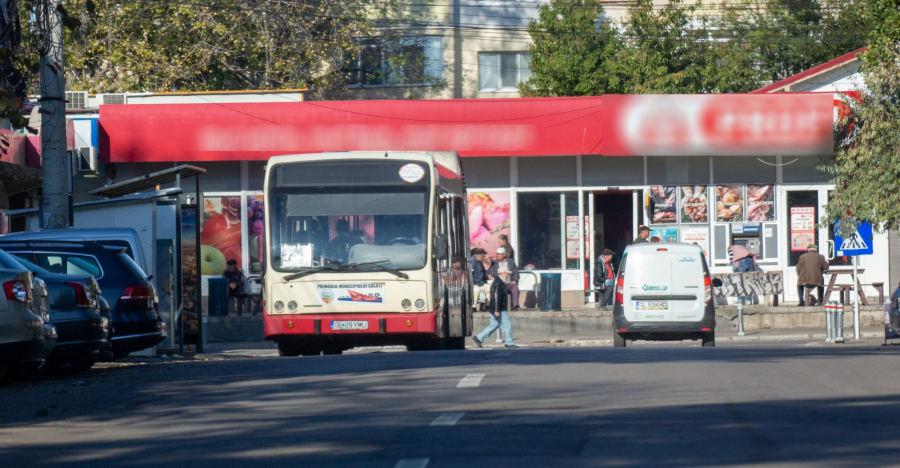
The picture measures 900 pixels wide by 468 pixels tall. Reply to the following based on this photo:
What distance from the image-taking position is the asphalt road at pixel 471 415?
6871mm

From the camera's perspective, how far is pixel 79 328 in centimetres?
1252

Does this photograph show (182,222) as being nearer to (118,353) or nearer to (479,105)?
(118,353)

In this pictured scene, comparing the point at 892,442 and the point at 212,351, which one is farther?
the point at 212,351

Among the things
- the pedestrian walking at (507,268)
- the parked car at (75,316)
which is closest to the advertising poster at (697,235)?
Result: the pedestrian walking at (507,268)

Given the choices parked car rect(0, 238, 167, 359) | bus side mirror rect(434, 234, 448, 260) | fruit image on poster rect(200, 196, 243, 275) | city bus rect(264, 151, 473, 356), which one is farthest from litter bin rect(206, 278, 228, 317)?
bus side mirror rect(434, 234, 448, 260)

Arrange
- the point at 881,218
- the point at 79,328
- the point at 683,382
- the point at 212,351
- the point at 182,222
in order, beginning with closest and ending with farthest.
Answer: the point at 683,382 → the point at 79,328 → the point at 182,222 → the point at 212,351 → the point at 881,218

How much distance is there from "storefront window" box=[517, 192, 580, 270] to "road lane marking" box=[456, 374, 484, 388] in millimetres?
19096

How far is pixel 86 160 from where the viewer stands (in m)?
28.6

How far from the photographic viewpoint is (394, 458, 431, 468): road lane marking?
6410mm

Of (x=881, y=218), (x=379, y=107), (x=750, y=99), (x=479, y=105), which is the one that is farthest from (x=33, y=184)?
(x=881, y=218)

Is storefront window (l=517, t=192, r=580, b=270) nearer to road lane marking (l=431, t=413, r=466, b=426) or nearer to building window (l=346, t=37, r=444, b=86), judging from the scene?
building window (l=346, t=37, r=444, b=86)

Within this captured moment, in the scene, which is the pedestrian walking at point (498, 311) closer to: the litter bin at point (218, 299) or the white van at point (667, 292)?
the white van at point (667, 292)

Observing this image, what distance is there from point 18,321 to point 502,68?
3634 cm

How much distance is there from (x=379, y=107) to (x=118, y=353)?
50.2ft
